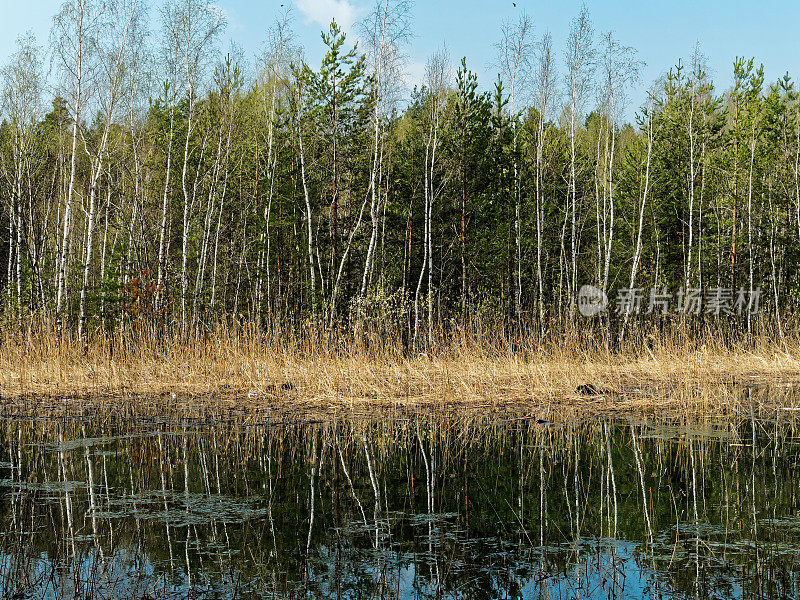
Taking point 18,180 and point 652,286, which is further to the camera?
point 652,286

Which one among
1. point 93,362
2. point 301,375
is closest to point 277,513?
point 301,375

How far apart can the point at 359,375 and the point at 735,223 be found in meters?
13.7


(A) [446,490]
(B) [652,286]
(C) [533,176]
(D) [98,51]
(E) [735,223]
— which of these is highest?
(D) [98,51]

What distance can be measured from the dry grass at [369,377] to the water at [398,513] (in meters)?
1.89

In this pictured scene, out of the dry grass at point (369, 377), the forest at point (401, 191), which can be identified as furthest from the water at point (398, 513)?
the forest at point (401, 191)

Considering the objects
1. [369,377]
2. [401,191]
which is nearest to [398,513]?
[369,377]

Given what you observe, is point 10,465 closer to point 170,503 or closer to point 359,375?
point 170,503

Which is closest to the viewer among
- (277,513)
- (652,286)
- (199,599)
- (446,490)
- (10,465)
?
(199,599)

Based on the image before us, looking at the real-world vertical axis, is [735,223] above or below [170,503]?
above

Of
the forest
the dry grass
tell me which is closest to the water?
the dry grass

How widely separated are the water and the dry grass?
1887 mm

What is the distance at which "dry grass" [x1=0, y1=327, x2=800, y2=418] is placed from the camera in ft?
31.3

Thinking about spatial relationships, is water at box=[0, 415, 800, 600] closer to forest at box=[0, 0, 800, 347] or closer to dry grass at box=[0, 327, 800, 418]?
dry grass at box=[0, 327, 800, 418]

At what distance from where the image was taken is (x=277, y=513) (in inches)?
180
